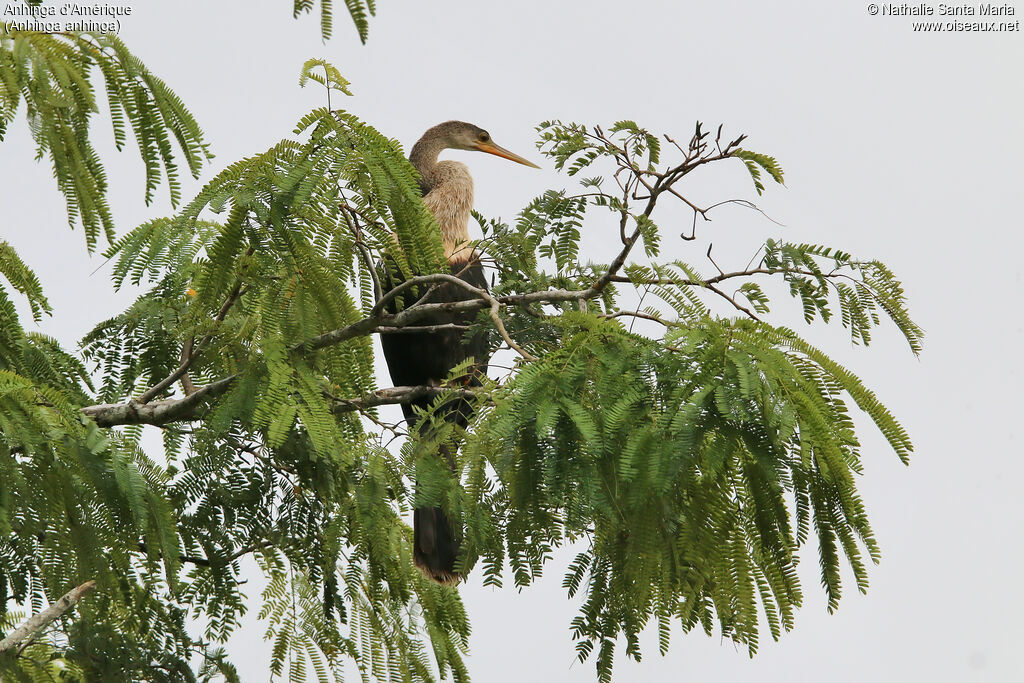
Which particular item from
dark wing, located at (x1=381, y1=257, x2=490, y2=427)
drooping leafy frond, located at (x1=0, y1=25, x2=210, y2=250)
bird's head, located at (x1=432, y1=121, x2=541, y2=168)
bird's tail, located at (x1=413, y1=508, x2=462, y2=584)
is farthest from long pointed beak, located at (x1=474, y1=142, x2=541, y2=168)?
drooping leafy frond, located at (x1=0, y1=25, x2=210, y2=250)

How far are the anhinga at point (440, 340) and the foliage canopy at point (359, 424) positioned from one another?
294 mm

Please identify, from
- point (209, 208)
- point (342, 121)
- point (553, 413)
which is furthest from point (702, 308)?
point (209, 208)

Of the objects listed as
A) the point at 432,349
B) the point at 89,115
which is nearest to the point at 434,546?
the point at 432,349

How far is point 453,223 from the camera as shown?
5305 mm

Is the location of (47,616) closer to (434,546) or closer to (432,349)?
(434,546)

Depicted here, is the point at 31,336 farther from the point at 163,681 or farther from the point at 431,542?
the point at 431,542

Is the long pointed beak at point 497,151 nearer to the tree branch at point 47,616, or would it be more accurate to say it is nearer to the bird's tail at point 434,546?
the bird's tail at point 434,546

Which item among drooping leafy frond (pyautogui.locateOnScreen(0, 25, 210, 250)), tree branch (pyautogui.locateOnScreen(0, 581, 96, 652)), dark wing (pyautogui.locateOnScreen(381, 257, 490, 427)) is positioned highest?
dark wing (pyautogui.locateOnScreen(381, 257, 490, 427))

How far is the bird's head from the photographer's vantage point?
621 centimetres

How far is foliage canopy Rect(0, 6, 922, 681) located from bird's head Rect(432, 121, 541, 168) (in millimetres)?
2390

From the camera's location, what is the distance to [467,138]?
20.7 feet

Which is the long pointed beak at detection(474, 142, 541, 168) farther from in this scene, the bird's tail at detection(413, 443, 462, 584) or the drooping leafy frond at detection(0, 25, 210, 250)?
the drooping leafy frond at detection(0, 25, 210, 250)

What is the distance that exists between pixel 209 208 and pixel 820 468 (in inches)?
61.0

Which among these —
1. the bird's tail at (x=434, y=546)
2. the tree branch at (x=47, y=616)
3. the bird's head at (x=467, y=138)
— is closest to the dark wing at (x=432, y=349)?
the bird's tail at (x=434, y=546)
